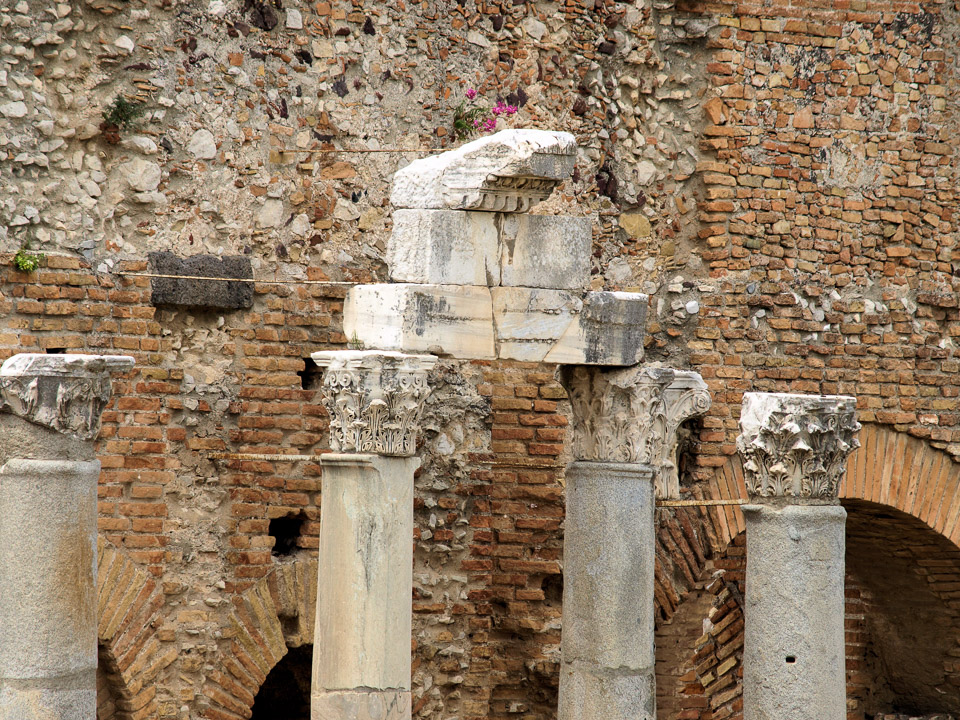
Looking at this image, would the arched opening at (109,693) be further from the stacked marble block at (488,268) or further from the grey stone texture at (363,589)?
the stacked marble block at (488,268)

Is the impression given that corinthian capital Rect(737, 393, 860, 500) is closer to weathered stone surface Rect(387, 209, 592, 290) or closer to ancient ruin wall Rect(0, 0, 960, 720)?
weathered stone surface Rect(387, 209, 592, 290)

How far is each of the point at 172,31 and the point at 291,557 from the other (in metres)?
3.50

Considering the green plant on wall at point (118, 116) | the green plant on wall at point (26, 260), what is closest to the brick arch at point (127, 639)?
the green plant on wall at point (26, 260)

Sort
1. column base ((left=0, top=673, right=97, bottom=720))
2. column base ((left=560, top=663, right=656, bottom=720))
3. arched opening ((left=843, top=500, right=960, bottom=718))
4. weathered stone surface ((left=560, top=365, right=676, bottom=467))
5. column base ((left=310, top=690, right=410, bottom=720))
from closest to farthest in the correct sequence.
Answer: column base ((left=0, top=673, right=97, bottom=720)) → column base ((left=310, top=690, right=410, bottom=720)) → column base ((left=560, top=663, right=656, bottom=720)) → weathered stone surface ((left=560, top=365, right=676, bottom=467)) → arched opening ((left=843, top=500, right=960, bottom=718))

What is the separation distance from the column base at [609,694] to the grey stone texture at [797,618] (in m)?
0.59

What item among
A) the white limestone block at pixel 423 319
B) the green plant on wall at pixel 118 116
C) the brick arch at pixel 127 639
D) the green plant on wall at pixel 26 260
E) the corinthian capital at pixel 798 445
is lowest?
the brick arch at pixel 127 639

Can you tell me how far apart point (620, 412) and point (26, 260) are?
3704 mm

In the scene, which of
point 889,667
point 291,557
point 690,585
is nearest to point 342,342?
point 291,557

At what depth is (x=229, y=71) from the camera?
974cm

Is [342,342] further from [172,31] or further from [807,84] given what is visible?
[807,84]

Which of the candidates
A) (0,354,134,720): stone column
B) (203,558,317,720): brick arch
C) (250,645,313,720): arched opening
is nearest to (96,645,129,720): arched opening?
(203,558,317,720): brick arch

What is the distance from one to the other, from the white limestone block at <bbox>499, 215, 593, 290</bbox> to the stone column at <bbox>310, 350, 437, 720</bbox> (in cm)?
78

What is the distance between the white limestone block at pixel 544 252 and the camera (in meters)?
8.01

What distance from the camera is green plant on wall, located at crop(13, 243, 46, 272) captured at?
29.7 feet
